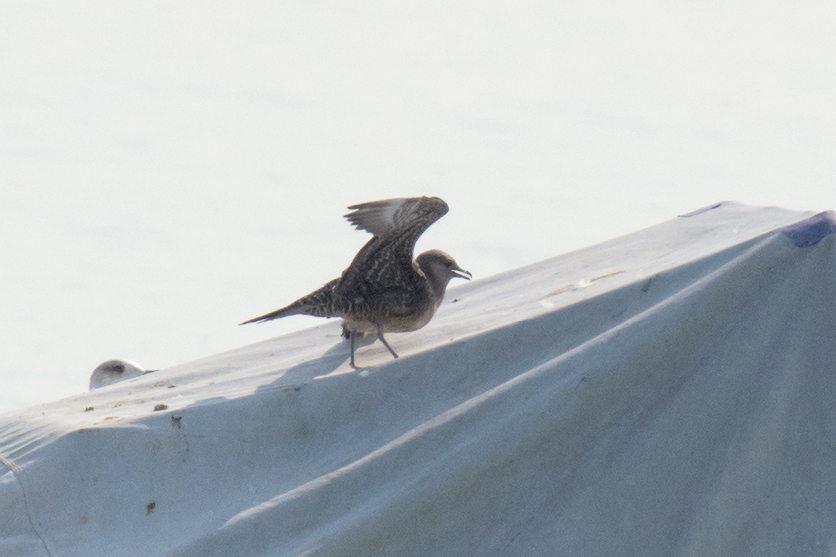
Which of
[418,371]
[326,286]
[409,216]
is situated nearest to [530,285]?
[409,216]

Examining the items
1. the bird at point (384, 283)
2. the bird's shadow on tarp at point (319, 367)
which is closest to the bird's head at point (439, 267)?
the bird at point (384, 283)

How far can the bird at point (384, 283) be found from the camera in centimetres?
434

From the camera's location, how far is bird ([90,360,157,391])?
5.08 metres

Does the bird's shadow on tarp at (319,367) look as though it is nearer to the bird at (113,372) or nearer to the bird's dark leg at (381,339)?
the bird's dark leg at (381,339)

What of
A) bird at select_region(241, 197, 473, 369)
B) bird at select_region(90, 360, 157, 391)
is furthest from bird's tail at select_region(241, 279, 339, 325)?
bird at select_region(90, 360, 157, 391)

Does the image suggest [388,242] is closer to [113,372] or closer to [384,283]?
[384,283]

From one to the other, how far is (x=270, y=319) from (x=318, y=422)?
133 cm

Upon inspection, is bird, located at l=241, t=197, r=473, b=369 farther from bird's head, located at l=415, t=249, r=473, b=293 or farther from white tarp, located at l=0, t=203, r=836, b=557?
white tarp, located at l=0, t=203, r=836, b=557

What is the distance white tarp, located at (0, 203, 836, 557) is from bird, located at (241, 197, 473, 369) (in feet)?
3.32

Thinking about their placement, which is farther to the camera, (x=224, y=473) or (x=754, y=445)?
(x=224, y=473)

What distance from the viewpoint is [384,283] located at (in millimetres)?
4613

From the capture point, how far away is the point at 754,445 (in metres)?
2.60

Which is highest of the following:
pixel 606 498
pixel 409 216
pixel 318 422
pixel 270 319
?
pixel 409 216

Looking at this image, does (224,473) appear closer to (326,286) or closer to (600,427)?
(600,427)
